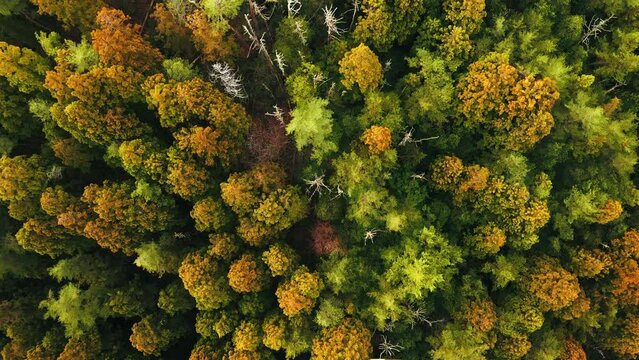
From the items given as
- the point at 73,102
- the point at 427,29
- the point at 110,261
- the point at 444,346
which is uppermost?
the point at 427,29

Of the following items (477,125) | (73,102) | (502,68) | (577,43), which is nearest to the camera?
(73,102)

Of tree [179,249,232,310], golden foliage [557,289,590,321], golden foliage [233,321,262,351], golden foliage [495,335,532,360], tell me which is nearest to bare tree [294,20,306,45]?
tree [179,249,232,310]

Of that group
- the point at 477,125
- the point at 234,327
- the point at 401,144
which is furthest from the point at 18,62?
the point at 477,125

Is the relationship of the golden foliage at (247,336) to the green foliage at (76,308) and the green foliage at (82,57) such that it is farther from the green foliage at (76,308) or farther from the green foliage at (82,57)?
the green foliage at (82,57)

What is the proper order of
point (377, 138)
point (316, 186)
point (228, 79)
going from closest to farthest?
point (377, 138), point (228, 79), point (316, 186)

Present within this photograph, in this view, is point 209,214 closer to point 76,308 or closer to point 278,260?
point 278,260

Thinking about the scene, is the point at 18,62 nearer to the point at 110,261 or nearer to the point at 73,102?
the point at 73,102

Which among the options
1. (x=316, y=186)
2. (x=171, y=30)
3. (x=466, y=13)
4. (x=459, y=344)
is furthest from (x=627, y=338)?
(x=171, y=30)
